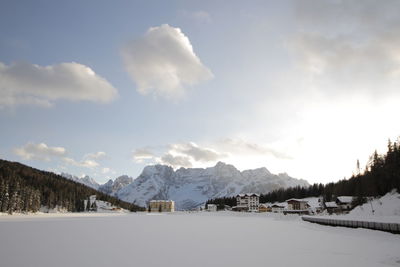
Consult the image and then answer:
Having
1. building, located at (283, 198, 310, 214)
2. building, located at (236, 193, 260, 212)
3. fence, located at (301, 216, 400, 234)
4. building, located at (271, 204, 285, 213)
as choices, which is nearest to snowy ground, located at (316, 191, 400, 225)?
fence, located at (301, 216, 400, 234)

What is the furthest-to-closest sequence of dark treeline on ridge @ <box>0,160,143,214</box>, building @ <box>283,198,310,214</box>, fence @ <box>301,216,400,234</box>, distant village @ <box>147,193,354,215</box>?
building @ <box>283,198,310,214</box> → distant village @ <box>147,193,354,215</box> → dark treeline on ridge @ <box>0,160,143,214</box> → fence @ <box>301,216,400,234</box>

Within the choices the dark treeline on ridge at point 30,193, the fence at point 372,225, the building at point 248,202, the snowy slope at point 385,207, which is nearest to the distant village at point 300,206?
the building at point 248,202

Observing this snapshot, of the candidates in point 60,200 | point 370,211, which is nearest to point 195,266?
point 370,211

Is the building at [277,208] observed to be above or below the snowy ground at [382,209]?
below

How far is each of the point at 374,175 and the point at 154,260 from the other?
9793 centimetres

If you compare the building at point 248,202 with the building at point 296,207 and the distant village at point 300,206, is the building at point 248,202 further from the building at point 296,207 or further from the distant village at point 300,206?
the building at point 296,207

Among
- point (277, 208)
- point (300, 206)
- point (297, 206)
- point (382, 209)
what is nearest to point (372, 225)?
point (382, 209)

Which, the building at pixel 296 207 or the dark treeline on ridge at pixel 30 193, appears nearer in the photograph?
the dark treeline on ridge at pixel 30 193

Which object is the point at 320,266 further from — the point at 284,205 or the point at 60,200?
the point at 60,200

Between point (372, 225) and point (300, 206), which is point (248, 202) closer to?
point (300, 206)

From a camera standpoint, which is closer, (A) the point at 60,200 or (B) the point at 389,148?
(B) the point at 389,148

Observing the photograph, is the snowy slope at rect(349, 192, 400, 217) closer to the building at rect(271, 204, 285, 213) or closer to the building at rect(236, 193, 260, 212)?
the building at rect(271, 204, 285, 213)

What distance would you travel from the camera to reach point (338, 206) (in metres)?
119

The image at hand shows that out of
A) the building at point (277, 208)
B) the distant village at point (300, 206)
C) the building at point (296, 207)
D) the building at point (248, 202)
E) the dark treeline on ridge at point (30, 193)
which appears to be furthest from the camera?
the building at point (248, 202)
